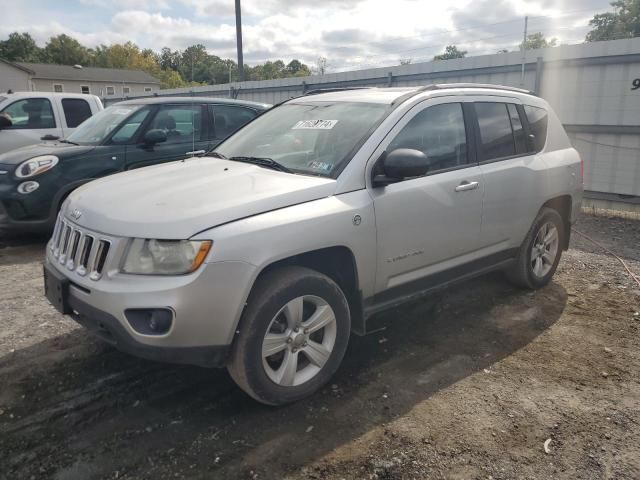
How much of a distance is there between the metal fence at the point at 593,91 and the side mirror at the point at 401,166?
6.23 m

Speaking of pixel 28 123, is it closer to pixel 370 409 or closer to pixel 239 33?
pixel 370 409

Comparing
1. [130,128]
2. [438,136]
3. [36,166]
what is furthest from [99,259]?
[130,128]

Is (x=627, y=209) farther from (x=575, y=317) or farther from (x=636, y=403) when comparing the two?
(x=636, y=403)

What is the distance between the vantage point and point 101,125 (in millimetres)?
6801

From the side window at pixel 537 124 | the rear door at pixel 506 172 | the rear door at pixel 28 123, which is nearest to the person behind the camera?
the rear door at pixel 506 172

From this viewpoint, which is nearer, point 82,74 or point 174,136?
point 174,136

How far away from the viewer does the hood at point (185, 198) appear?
2.61 m

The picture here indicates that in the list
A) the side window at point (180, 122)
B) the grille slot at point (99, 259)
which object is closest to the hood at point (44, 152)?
the side window at point (180, 122)

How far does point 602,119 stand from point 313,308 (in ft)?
23.4

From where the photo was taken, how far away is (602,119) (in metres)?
8.02

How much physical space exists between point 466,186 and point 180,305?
2283 millimetres

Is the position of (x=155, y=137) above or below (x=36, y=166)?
above

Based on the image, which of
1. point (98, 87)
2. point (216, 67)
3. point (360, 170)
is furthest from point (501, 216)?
point (216, 67)

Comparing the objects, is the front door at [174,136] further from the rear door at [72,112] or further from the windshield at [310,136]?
the rear door at [72,112]
